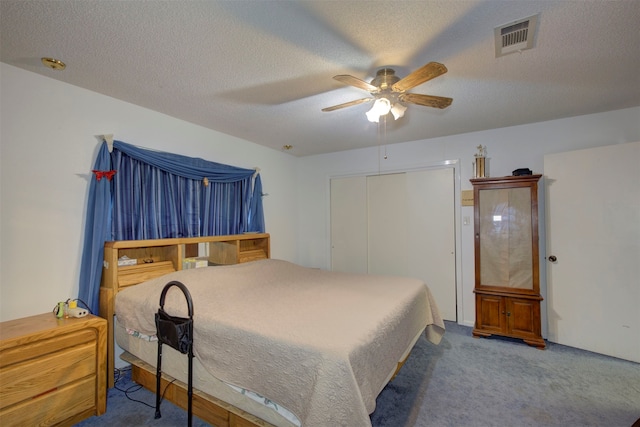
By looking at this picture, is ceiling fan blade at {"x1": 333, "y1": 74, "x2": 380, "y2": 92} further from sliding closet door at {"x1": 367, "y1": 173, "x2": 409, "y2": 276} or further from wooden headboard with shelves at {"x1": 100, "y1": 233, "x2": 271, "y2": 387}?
sliding closet door at {"x1": 367, "y1": 173, "x2": 409, "y2": 276}

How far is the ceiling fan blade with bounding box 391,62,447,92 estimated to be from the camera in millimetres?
1582

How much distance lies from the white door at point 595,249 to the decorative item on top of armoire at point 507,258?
0.88 feet

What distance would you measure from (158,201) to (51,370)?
1508mm

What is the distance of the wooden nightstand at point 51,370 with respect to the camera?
1.61 metres

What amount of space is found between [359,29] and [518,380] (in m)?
2.94

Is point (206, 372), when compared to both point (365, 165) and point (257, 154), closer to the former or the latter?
point (257, 154)

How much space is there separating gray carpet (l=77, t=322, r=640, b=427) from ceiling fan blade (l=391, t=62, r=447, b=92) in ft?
7.32

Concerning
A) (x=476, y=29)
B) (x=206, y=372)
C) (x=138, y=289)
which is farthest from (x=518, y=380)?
(x=138, y=289)

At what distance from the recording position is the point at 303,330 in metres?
1.57

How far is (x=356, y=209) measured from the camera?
4.45 m

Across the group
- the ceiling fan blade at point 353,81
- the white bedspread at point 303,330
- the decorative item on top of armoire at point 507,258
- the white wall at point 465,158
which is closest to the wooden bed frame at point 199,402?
the white bedspread at point 303,330

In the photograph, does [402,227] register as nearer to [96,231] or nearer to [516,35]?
[516,35]

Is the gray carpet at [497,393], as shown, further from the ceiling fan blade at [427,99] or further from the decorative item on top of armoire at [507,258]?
the ceiling fan blade at [427,99]

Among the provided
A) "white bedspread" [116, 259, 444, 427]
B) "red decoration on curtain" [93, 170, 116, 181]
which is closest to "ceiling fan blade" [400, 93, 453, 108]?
"white bedspread" [116, 259, 444, 427]
